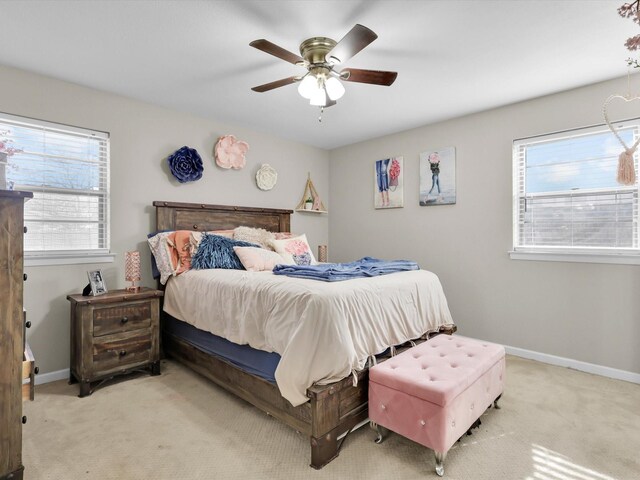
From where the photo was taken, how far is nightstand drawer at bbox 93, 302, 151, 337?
261cm

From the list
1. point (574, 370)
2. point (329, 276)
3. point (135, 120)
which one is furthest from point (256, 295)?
point (574, 370)

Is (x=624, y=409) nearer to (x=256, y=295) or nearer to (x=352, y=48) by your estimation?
(x=256, y=295)

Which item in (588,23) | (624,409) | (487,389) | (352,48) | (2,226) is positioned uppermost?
(588,23)

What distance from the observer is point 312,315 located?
180 cm

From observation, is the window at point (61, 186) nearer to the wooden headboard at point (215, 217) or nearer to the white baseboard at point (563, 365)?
the wooden headboard at point (215, 217)

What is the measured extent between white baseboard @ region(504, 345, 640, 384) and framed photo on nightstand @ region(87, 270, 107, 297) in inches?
146

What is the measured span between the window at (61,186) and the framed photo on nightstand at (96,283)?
0.81 feet

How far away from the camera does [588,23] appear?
2062 millimetres

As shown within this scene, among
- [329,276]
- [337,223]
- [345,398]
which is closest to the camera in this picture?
[345,398]

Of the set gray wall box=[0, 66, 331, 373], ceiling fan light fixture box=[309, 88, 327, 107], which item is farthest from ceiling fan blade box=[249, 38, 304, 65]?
gray wall box=[0, 66, 331, 373]

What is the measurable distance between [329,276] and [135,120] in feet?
8.12

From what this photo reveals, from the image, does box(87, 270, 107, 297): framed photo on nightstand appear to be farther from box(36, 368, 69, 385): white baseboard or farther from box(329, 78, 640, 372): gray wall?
box(329, 78, 640, 372): gray wall

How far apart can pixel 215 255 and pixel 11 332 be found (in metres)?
1.71

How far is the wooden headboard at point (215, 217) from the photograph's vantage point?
11.2 feet
